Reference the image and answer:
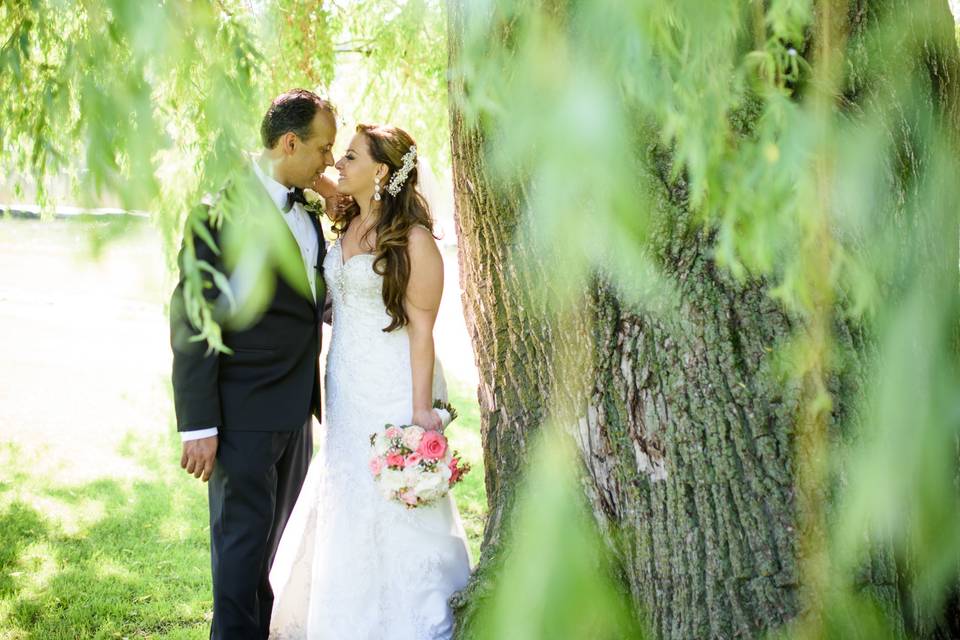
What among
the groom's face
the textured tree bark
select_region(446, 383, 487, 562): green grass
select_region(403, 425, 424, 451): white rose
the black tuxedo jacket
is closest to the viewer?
the textured tree bark

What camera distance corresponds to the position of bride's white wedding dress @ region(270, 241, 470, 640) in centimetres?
329

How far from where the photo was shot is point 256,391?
3.22m

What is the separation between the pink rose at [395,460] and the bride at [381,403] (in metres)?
0.20

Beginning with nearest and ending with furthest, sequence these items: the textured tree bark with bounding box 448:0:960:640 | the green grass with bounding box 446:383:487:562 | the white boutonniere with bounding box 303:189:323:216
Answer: the textured tree bark with bounding box 448:0:960:640 → the white boutonniere with bounding box 303:189:323:216 → the green grass with bounding box 446:383:487:562

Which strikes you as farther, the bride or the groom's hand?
the bride

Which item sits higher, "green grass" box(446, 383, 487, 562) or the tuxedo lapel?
the tuxedo lapel

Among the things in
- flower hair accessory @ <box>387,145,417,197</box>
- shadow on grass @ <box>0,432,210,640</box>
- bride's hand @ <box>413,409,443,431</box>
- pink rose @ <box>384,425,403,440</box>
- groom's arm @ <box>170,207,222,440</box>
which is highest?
flower hair accessory @ <box>387,145,417,197</box>

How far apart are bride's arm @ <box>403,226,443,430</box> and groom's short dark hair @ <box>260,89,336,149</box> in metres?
0.53

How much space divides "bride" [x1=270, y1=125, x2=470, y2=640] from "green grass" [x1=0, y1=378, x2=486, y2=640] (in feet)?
3.12

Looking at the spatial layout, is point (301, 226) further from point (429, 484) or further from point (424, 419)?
point (429, 484)

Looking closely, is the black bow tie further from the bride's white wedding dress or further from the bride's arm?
the bride's arm

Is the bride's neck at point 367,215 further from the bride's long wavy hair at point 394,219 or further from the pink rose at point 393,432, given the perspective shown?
the pink rose at point 393,432

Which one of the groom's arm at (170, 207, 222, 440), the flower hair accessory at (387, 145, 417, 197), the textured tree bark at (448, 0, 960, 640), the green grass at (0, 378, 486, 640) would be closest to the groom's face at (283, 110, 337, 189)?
the flower hair accessory at (387, 145, 417, 197)

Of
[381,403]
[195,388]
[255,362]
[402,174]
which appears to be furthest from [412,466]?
[402,174]
